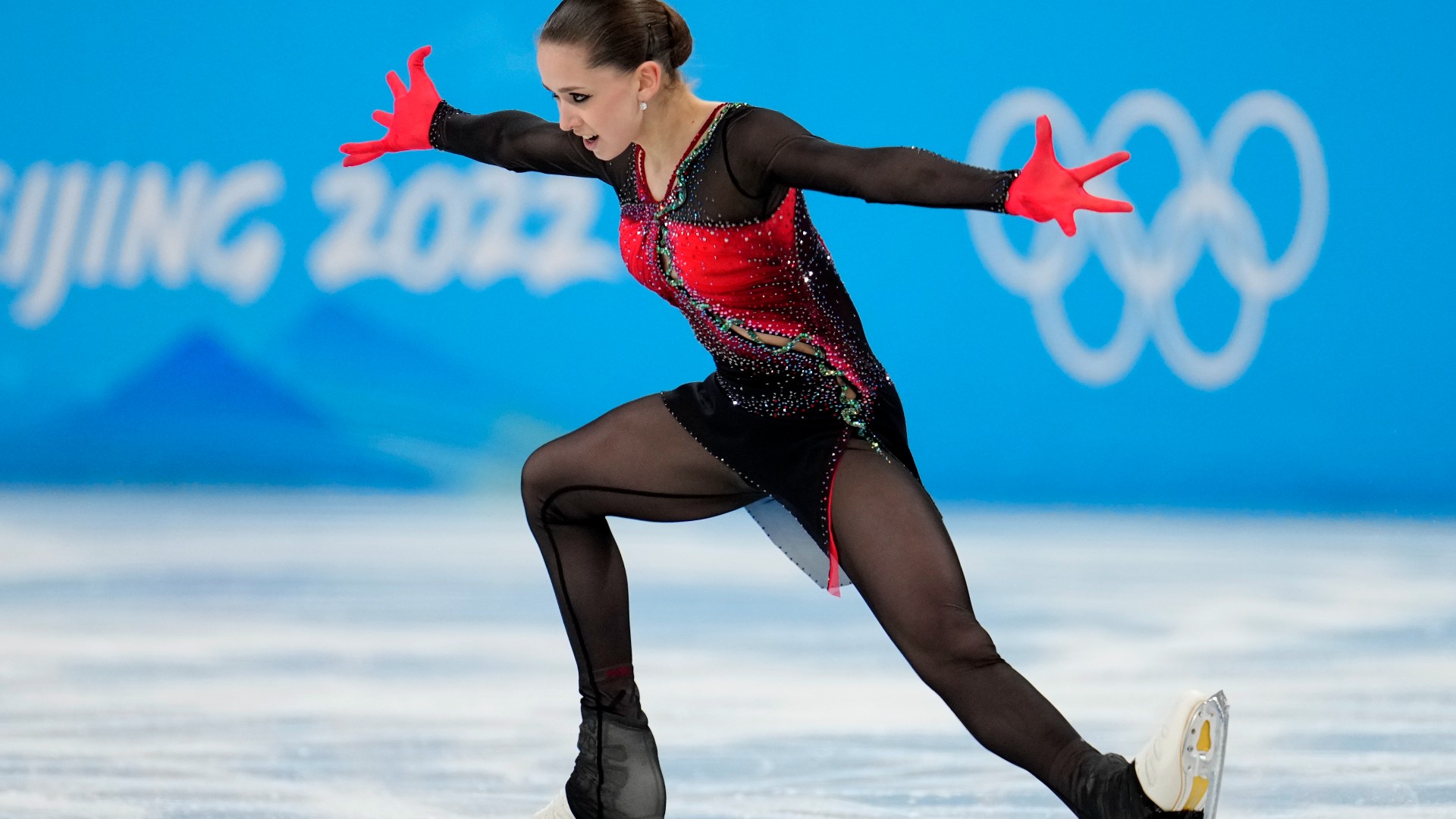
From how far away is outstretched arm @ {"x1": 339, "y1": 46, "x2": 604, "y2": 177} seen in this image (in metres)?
2.58

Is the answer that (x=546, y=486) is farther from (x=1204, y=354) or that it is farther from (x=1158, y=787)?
(x=1204, y=354)

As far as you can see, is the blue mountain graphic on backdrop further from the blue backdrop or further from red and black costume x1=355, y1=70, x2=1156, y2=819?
red and black costume x1=355, y1=70, x2=1156, y2=819

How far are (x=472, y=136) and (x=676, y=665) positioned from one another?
130cm

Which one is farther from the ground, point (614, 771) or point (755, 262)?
point (755, 262)

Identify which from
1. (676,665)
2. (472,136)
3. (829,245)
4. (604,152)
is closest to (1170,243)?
(829,245)

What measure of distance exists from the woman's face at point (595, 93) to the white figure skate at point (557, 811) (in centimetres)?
98

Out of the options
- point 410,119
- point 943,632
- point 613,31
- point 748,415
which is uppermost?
point 410,119

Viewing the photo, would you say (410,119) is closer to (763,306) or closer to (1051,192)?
(763,306)

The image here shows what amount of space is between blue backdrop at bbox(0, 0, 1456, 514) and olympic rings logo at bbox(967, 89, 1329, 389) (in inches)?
0.4

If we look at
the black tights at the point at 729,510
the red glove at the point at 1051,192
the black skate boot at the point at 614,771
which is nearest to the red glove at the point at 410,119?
the black tights at the point at 729,510

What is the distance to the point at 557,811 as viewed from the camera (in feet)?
8.29

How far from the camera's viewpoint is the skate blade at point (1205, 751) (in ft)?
5.98

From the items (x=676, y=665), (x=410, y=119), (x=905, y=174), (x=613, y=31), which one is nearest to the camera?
(x=905, y=174)

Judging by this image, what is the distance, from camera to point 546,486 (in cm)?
247
